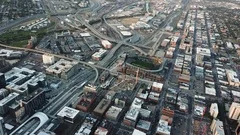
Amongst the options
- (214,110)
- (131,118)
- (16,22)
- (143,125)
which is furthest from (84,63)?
(16,22)

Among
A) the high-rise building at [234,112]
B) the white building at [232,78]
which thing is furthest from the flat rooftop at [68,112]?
the white building at [232,78]

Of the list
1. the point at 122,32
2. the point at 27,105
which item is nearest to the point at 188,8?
the point at 122,32

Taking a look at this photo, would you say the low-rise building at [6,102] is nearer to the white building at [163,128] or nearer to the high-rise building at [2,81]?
the high-rise building at [2,81]

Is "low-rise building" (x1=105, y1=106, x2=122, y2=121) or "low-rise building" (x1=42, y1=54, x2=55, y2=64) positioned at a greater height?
"low-rise building" (x1=42, y1=54, x2=55, y2=64)

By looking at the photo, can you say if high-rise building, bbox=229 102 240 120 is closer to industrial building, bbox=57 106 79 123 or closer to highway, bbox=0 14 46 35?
industrial building, bbox=57 106 79 123

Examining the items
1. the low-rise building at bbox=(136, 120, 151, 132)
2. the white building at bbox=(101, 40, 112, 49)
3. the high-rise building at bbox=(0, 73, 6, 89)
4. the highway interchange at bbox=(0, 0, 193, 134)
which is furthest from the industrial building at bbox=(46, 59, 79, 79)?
the low-rise building at bbox=(136, 120, 151, 132)

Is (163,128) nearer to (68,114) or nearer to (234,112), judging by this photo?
(234,112)
